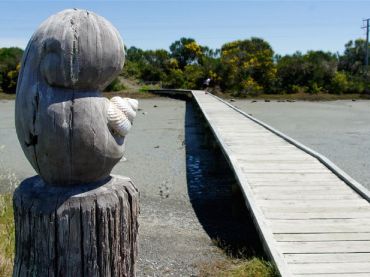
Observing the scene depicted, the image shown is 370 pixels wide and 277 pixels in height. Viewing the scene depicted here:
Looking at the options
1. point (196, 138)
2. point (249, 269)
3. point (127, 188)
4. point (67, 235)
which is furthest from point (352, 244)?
point (196, 138)

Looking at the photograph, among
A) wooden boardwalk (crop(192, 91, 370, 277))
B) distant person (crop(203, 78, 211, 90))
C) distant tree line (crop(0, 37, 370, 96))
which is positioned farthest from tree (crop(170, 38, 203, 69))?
wooden boardwalk (crop(192, 91, 370, 277))

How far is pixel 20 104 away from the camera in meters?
2.28

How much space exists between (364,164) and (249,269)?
6.02 meters

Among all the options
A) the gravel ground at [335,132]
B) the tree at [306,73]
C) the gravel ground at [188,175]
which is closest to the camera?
the gravel ground at [188,175]

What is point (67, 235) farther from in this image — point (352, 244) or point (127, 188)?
point (352, 244)

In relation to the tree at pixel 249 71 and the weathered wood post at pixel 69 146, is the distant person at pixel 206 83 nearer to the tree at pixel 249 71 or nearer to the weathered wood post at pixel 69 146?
the tree at pixel 249 71

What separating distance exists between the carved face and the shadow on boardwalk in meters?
3.27

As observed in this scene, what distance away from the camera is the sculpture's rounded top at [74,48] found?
87.2 inches

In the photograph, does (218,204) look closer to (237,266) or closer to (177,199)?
(177,199)

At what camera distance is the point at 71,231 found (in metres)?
2.23

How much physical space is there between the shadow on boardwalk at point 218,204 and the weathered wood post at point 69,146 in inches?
123

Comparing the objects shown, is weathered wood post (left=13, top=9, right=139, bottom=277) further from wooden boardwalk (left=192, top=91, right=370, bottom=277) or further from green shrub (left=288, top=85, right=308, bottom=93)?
green shrub (left=288, top=85, right=308, bottom=93)

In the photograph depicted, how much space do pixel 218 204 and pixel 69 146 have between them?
202 inches

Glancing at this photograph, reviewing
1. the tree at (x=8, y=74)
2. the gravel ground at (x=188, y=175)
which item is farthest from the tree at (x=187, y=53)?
the gravel ground at (x=188, y=175)
